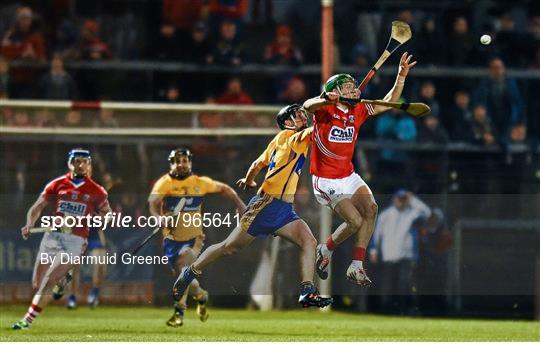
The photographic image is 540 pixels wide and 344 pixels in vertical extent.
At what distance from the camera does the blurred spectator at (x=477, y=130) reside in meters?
20.7

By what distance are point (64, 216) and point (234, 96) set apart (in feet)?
16.7

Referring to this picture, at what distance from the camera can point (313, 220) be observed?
1695 centimetres

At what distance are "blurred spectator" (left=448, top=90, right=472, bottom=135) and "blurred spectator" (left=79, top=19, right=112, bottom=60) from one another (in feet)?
15.1

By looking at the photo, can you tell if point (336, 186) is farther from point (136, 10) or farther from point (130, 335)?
point (136, 10)

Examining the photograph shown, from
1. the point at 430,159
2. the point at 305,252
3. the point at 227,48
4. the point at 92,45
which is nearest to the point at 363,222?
the point at 305,252

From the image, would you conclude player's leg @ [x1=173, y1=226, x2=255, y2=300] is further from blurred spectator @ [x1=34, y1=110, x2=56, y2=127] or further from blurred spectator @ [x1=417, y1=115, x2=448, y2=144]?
blurred spectator @ [x1=417, y1=115, x2=448, y2=144]

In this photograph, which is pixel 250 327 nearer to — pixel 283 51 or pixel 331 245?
pixel 331 245

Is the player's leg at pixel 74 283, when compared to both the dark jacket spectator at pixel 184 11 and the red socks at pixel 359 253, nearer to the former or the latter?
the red socks at pixel 359 253

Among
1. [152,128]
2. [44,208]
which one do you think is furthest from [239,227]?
[152,128]

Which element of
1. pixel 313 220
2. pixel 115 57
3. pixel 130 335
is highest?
pixel 115 57

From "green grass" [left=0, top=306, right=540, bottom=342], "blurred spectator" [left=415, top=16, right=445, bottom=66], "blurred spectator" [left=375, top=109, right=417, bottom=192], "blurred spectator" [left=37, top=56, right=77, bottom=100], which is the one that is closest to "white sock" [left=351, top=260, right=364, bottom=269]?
"green grass" [left=0, top=306, right=540, bottom=342]

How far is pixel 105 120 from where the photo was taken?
19578 mm

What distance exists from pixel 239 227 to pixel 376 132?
571cm

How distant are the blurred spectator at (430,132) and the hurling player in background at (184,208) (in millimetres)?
3555
